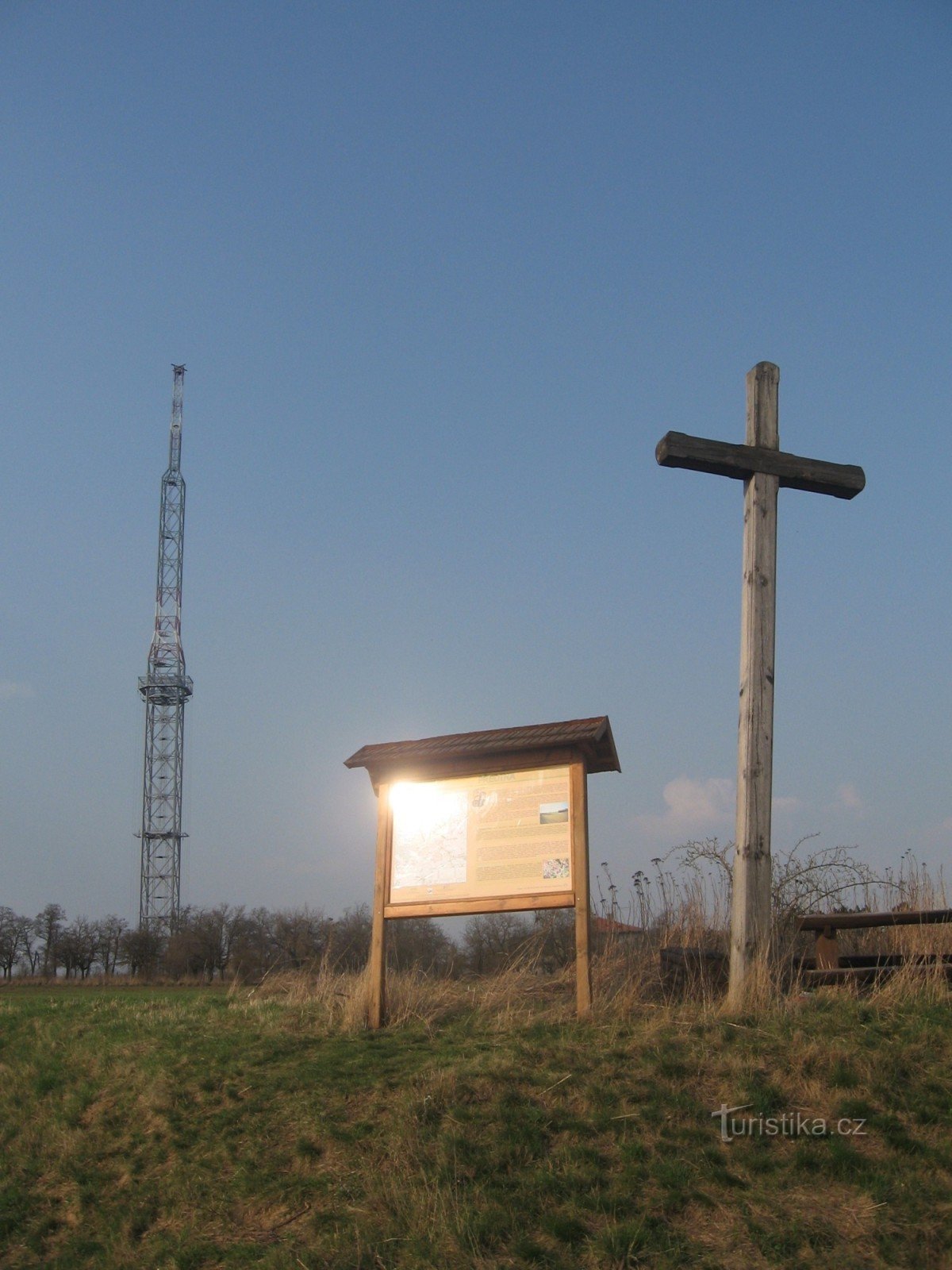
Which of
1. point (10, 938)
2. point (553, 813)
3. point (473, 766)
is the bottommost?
point (10, 938)

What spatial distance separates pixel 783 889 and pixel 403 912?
182 inches

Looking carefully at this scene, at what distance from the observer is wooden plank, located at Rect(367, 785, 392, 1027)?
11.1 m

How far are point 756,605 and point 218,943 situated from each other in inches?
1692

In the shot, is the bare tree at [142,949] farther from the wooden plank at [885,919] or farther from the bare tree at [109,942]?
the wooden plank at [885,919]

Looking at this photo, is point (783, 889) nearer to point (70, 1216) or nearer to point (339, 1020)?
point (339, 1020)

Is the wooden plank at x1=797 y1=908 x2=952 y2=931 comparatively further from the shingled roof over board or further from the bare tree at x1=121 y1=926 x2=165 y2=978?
the bare tree at x1=121 y1=926 x2=165 y2=978

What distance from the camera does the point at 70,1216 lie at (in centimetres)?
793

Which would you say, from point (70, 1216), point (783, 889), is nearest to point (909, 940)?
point (783, 889)

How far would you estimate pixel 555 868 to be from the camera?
11031 mm

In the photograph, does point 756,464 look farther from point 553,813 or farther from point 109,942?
point 109,942

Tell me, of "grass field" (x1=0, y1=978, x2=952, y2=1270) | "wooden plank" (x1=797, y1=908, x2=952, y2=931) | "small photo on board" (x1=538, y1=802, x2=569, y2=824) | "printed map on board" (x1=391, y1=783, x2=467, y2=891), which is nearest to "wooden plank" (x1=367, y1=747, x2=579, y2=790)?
"printed map on board" (x1=391, y1=783, x2=467, y2=891)

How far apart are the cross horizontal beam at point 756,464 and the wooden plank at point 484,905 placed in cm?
471

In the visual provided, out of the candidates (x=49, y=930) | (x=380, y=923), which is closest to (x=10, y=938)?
(x=49, y=930)

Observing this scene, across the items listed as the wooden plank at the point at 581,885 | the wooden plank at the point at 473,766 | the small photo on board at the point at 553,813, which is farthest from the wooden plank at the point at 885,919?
the wooden plank at the point at 473,766
